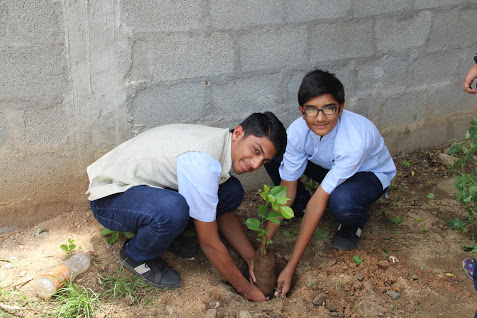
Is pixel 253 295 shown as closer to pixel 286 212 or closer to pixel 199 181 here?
pixel 286 212

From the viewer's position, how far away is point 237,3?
2.60 metres

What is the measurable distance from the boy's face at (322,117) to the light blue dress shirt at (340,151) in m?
0.08

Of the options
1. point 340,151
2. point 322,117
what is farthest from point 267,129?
point 340,151

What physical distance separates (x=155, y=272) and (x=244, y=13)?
4.78 feet

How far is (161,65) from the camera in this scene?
2.54 meters

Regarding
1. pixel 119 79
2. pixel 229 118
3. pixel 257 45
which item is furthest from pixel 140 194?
pixel 257 45

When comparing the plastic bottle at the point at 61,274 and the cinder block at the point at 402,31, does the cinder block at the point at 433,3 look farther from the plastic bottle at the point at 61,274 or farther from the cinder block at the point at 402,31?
the plastic bottle at the point at 61,274

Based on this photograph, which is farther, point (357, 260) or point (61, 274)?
point (357, 260)

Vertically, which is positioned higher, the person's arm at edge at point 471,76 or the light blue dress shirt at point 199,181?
the person's arm at edge at point 471,76

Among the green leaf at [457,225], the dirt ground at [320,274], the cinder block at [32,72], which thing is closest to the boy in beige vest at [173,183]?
the dirt ground at [320,274]

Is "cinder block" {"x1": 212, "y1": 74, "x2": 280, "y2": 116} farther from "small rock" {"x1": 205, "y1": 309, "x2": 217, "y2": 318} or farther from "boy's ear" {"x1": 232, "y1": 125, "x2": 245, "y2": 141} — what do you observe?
"small rock" {"x1": 205, "y1": 309, "x2": 217, "y2": 318}

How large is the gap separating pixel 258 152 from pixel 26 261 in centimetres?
129

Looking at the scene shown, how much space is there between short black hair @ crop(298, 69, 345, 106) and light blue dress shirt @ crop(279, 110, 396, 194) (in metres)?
0.17

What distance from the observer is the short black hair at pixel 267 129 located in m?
2.10
